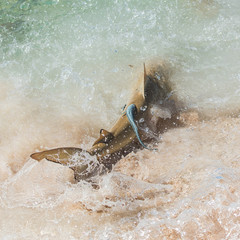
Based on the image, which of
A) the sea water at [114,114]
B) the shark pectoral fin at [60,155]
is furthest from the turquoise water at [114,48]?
the shark pectoral fin at [60,155]

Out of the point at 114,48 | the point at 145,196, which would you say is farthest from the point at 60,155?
the point at 114,48

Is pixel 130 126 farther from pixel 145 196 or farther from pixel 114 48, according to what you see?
pixel 114 48

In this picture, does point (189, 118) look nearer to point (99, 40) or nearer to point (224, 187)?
point (224, 187)

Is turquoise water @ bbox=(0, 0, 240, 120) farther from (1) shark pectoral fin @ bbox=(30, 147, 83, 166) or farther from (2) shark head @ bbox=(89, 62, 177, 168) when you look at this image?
(1) shark pectoral fin @ bbox=(30, 147, 83, 166)

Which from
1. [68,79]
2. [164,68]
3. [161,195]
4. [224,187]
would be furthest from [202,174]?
[68,79]

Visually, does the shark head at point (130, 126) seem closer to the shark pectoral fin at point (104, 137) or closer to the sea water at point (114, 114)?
the shark pectoral fin at point (104, 137)
